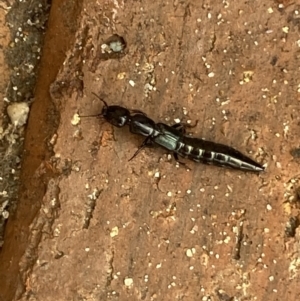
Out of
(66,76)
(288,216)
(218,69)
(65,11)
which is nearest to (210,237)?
(288,216)

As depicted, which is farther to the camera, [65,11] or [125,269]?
[65,11]

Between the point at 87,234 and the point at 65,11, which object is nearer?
the point at 87,234

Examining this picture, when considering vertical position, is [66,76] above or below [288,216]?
above

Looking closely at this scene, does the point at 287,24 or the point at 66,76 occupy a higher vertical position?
Result: the point at 287,24

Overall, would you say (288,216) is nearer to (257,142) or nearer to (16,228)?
(257,142)

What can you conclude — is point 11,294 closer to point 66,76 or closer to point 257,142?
point 66,76

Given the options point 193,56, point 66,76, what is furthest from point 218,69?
point 66,76

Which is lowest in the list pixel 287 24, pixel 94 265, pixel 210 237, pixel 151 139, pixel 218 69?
pixel 94 265

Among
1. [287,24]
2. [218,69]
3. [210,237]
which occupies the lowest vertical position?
[210,237]
